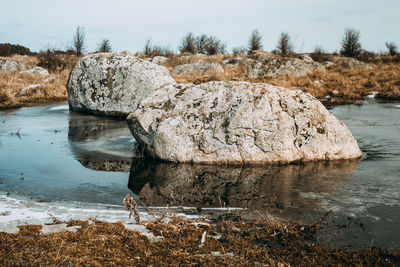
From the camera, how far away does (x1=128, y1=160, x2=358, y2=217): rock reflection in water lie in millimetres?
4387

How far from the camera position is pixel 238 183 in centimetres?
507

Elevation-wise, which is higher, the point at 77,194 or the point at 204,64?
the point at 204,64

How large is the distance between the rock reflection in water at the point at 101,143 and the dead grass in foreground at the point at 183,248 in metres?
2.52

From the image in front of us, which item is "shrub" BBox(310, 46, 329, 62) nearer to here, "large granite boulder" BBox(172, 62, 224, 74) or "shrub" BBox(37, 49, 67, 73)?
"large granite boulder" BBox(172, 62, 224, 74)

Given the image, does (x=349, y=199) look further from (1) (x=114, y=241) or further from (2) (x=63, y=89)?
(2) (x=63, y=89)

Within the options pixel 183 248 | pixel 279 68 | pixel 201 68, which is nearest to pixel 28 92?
pixel 201 68

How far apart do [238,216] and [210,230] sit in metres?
0.37

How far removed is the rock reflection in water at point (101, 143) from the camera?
20.2ft

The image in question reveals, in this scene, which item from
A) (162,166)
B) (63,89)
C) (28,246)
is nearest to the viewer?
(28,246)

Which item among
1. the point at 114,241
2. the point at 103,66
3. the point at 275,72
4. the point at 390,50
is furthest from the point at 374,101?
the point at 390,50

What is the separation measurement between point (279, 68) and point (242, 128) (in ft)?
48.3

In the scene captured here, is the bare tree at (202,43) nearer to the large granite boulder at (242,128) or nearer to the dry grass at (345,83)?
the dry grass at (345,83)

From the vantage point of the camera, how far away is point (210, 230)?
345cm

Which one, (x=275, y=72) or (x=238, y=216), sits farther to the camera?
(x=275, y=72)
